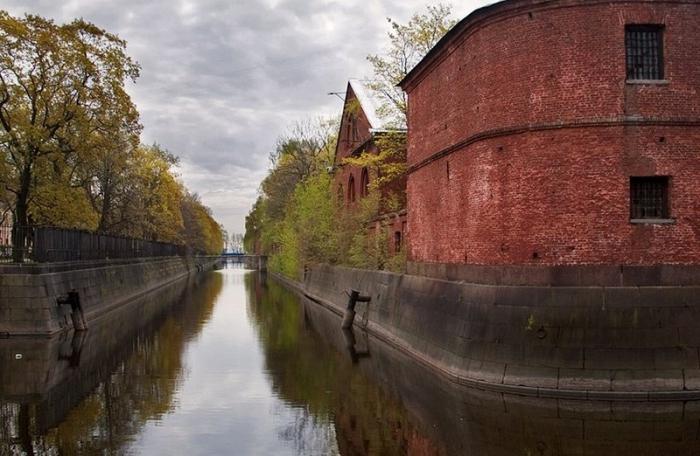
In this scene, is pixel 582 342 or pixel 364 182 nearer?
pixel 582 342

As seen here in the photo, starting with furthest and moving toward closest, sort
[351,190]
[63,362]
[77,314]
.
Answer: [351,190] < [77,314] < [63,362]

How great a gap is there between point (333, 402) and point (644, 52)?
10860 millimetres

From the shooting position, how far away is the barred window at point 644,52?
16.4 m

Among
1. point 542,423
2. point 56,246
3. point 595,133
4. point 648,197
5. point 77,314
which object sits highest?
point 595,133

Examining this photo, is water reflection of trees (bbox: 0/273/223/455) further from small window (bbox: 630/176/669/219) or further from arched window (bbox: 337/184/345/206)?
arched window (bbox: 337/184/345/206)

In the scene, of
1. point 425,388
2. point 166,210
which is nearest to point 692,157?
point 425,388

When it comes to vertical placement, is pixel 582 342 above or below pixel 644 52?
below

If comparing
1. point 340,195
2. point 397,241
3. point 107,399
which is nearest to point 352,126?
point 340,195

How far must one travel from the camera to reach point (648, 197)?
16.3 metres

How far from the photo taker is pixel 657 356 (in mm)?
14852

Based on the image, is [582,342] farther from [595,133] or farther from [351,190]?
[351,190]

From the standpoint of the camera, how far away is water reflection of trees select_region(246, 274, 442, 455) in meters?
12.6

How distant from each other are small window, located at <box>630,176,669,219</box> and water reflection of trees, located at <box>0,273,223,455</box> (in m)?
11.5

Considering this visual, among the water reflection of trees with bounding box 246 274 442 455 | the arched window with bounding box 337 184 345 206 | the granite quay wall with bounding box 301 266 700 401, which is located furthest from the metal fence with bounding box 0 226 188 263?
the granite quay wall with bounding box 301 266 700 401
